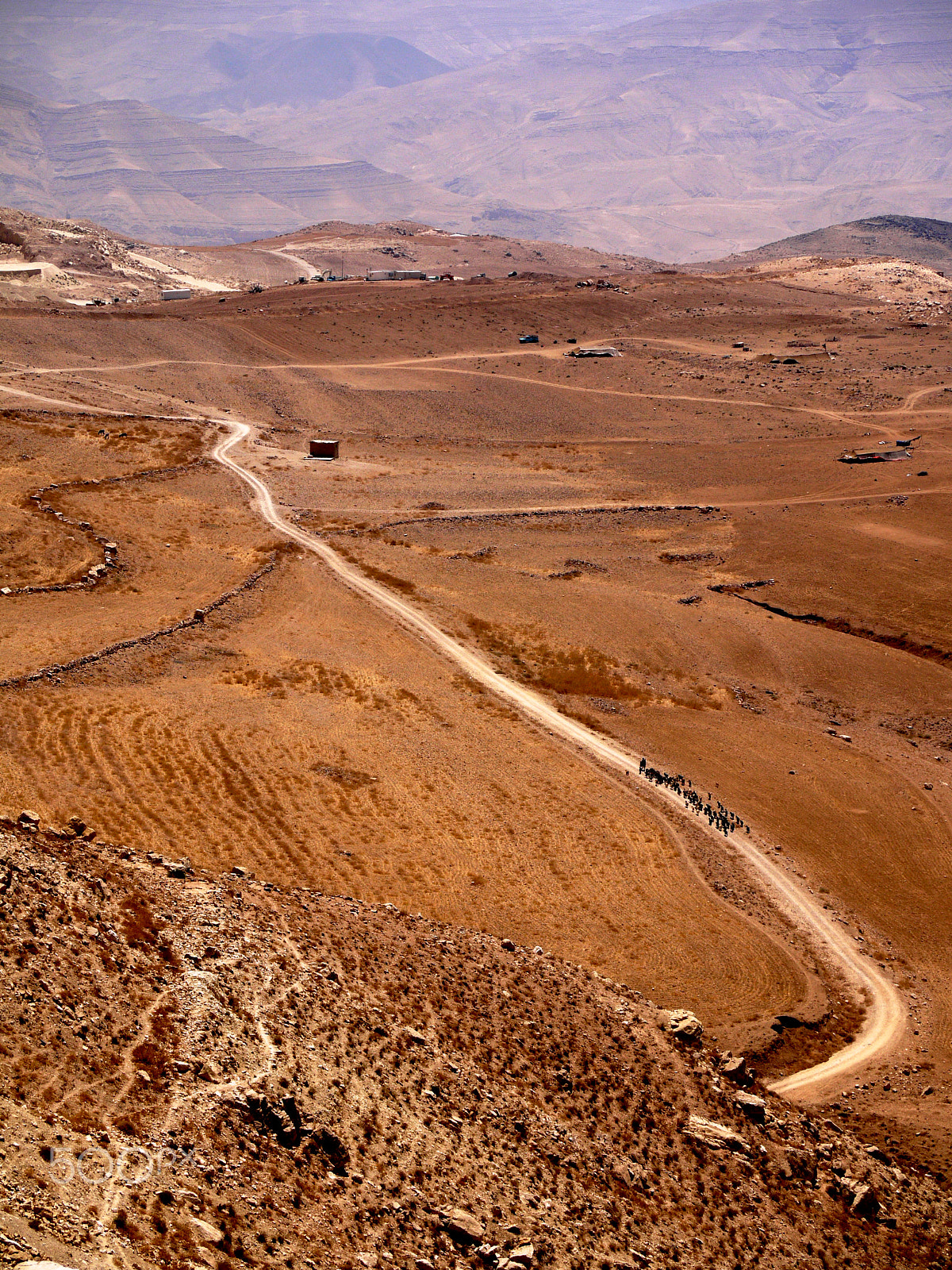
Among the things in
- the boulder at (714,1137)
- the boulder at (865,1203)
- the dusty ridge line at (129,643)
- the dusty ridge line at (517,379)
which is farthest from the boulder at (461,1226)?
the dusty ridge line at (517,379)

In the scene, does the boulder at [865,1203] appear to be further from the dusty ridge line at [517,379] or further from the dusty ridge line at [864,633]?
the dusty ridge line at [517,379]

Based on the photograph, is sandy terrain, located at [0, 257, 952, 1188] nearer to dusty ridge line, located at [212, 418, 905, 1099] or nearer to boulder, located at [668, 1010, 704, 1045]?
dusty ridge line, located at [212, 418, 905, 1099]

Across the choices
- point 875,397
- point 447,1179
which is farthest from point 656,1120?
point 875,397

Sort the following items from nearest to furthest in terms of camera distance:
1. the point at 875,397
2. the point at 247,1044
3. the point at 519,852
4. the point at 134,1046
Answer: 1. the point at 134,1046
2. the point at 247,1044
3. the point at 519,852
4. the point at 875,397

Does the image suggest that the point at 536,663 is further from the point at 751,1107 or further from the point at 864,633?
the point at 751,1107

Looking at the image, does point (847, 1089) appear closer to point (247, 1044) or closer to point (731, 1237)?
point (731, 1237)

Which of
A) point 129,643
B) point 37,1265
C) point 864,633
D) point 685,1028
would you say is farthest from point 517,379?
point 37,1265
